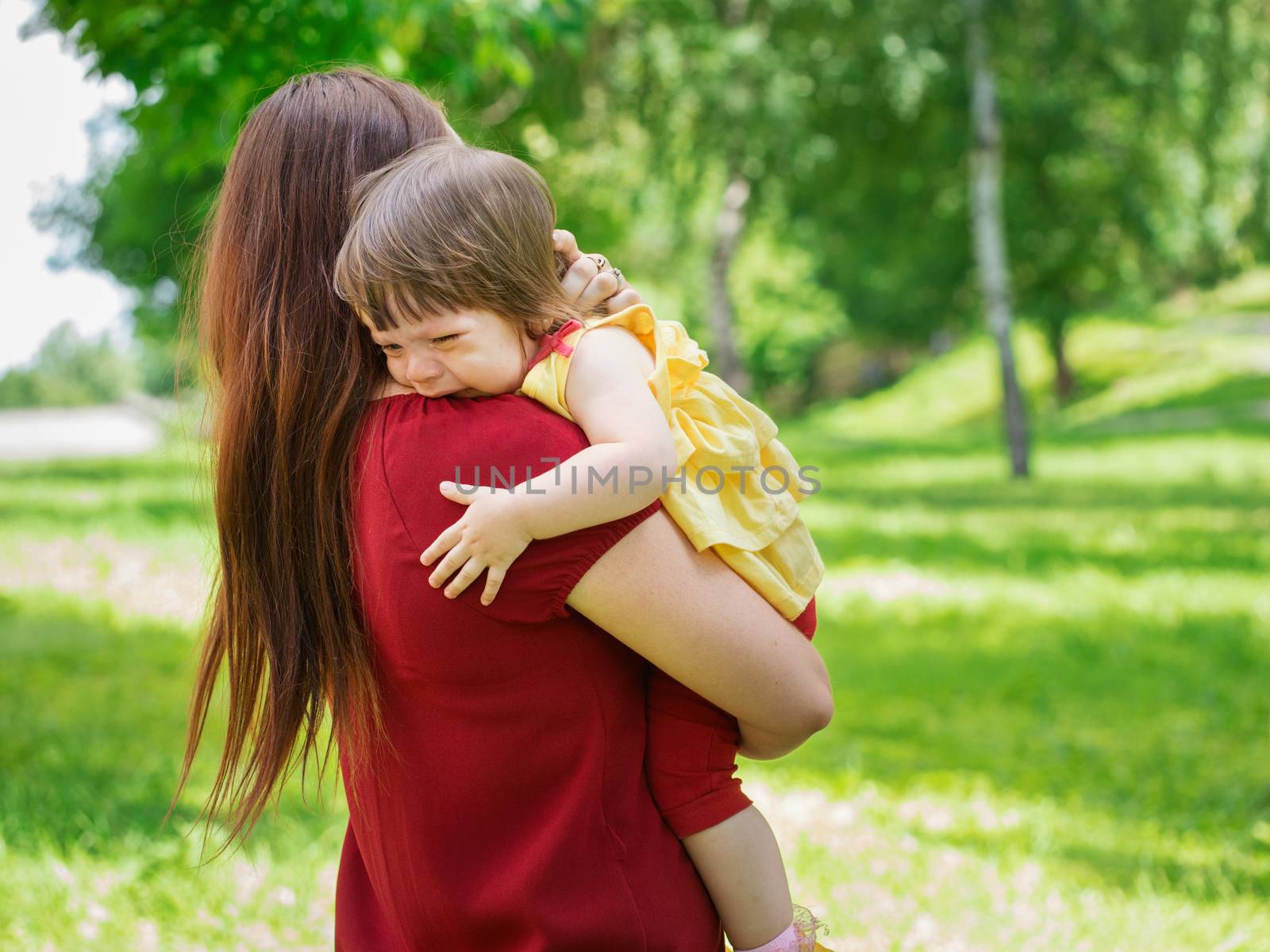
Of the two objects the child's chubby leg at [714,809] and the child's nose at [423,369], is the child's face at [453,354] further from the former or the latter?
the child's chubby leg at [714,809]

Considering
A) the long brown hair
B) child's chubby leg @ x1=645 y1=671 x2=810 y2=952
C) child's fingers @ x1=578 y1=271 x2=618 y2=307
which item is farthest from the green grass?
child's chubby leg @ x1=645 y1=671 x2=810 y2=952

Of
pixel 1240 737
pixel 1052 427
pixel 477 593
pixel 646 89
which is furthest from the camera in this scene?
pixel 1052 427

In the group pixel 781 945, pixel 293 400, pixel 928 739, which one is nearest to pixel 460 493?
pixel 293 400

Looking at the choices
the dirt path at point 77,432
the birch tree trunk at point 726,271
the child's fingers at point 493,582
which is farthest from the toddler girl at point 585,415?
the dirt path at point 77,432

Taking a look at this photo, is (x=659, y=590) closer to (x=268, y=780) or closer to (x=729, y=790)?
(x=729, y=790)

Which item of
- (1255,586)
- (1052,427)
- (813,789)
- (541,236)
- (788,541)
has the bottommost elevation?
(1052,427)

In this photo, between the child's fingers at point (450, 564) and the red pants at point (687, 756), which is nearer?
the child's fingers at point (450, 564)

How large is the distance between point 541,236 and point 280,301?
32cm

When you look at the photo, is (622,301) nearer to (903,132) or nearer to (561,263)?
(561,263)

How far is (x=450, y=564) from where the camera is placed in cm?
124

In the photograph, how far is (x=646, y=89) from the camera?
1455 cm

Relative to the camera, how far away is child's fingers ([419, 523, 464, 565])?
1.24 meters

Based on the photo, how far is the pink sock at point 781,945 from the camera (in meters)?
1.52

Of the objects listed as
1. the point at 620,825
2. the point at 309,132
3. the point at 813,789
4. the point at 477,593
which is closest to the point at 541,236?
the point at 309,132
